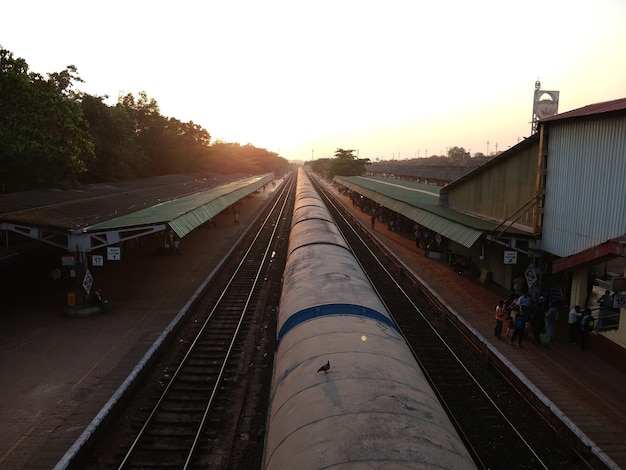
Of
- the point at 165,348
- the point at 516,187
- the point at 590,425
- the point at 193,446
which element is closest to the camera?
the point at 193,446

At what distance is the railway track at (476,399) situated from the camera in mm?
9375

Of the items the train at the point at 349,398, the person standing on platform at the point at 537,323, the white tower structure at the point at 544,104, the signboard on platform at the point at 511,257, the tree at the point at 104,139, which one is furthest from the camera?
the white tower structure at the point at 544,104

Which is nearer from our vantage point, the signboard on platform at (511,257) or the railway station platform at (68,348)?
the railway station platform at (68,348)

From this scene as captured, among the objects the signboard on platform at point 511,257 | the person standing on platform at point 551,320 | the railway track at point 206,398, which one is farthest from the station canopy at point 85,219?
the person standing on platform at point 551,320

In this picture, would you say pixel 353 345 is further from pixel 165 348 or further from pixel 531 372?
pixel 165 348

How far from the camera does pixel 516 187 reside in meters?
19.0

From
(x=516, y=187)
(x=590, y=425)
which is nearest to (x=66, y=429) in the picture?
(x=590, y=425)

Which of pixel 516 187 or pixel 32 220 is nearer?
pixel 32 220

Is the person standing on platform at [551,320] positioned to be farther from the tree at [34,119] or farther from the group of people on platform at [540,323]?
the tree at [34,119]

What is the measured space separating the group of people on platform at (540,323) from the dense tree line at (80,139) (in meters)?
21.1

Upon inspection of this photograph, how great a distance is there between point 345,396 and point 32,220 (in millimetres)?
16204

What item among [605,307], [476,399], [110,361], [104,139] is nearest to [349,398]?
[476,399]

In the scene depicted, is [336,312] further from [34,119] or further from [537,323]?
[34,119]

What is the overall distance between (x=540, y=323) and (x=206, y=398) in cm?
1087
